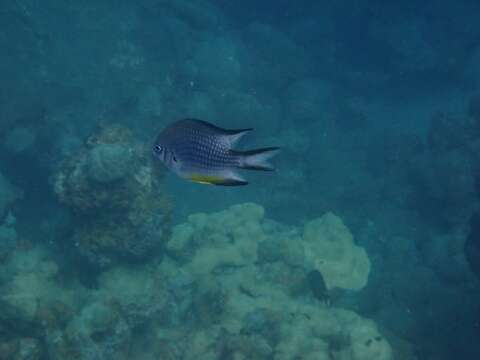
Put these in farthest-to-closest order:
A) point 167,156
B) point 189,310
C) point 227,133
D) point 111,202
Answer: point 189,310 → point 111,202 → point 167,156 → point 227,133

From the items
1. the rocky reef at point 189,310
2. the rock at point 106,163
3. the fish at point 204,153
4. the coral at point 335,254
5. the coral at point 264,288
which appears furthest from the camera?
the coral at point 335,254

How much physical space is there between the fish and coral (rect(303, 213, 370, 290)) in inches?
332

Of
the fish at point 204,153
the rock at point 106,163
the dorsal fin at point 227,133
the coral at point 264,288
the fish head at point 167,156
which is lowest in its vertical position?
the coral at point 264,288

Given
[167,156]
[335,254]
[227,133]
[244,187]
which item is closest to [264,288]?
[335,254]

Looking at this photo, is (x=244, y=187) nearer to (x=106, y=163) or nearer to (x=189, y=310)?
(x=189, y=310)

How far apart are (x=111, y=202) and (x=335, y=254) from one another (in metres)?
6.53

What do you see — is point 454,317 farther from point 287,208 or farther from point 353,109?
point 353,109

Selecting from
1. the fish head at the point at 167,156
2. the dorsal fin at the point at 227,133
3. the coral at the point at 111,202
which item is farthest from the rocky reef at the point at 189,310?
the dorsal fin at the point at 227,133

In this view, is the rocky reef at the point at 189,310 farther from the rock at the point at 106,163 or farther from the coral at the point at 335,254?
the rock at the point at 106,163

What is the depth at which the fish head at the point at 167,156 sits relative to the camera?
225 cm

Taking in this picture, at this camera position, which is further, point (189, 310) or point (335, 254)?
point (335, 254)

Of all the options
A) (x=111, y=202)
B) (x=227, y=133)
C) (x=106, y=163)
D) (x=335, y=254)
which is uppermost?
(x=227, y=133)

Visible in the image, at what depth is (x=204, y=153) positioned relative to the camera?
2166 millimetres

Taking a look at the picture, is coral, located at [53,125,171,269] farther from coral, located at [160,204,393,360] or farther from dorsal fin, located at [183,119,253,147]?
dorsal fin, located at [183,119,253,147]
